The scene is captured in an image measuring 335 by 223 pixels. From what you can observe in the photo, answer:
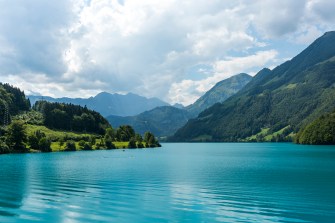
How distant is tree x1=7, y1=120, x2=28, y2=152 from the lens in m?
183

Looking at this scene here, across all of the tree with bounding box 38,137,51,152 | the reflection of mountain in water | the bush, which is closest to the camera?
the reflection of mountain in water

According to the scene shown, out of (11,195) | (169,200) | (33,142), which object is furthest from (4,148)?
(169,200)

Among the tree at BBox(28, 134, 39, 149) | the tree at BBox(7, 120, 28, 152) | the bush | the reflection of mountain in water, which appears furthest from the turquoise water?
the tree at BBox(28, 134, 39, 149)

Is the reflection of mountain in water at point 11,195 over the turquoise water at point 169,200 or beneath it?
beneath

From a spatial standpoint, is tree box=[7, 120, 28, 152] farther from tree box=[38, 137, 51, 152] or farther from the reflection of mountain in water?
the reflection of mountain in water

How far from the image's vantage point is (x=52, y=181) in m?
65.5

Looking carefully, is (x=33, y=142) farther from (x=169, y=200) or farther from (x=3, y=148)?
(x=169, y=200)

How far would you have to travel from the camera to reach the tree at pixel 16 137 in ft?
600

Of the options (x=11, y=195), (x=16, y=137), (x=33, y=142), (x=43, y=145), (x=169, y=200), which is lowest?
(x=11, y=195)

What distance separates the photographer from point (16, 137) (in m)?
Result: 185

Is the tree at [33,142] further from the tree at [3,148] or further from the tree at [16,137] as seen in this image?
the tree at [3,148]

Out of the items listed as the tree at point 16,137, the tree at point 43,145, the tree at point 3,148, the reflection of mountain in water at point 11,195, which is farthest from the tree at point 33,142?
the reflection of mountain in water at point 11,195

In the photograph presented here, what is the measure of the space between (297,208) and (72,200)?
28442 millimetres

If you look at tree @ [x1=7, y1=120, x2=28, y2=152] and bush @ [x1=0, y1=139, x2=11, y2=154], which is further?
tree @ [x1=7, y1=120, x2=28, y2=152]
